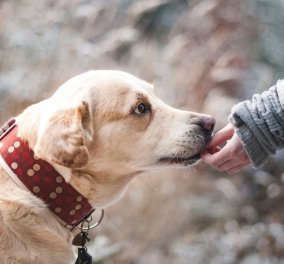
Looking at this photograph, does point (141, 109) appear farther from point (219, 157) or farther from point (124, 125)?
point (219, 157)

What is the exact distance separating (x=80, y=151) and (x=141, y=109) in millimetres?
296

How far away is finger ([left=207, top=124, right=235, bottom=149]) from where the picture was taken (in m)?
1.51

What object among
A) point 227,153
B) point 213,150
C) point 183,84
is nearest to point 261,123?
point 227,153

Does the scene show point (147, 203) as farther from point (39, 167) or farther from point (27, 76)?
point (39, 167)

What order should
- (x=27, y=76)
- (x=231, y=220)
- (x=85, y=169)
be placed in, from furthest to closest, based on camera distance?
(x=27, y=76)
(x=231, y=220)
(x=85, y=169)

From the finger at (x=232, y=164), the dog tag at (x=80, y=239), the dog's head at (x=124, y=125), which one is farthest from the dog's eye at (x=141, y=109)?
the dog tag at (x=80, y=239)

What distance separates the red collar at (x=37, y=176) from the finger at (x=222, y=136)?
17.3 inches

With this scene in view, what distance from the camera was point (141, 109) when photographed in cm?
154

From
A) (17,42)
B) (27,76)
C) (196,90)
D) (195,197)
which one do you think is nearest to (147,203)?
(195,197)

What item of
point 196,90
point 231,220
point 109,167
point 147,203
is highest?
point 109,167

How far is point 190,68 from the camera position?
2.45m

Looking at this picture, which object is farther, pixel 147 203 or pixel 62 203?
pixel 147 203

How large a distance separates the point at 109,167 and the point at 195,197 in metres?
1.01

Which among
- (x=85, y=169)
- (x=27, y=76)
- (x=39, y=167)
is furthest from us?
(x=27, y=76)
